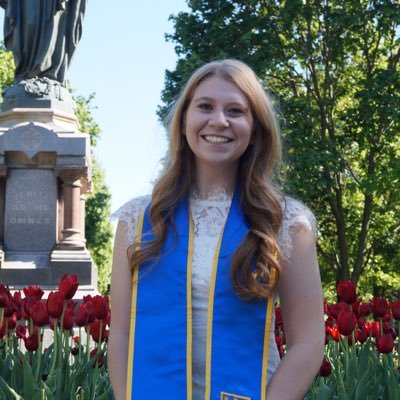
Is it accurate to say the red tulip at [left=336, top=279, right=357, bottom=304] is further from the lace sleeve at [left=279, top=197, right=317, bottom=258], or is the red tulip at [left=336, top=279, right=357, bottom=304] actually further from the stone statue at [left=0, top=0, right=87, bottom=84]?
the stone statue at [left=0, top=0, right=87, bottom=84]

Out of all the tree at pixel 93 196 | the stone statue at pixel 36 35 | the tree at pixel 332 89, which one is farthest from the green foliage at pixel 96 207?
the stone statue at pixel 36 35

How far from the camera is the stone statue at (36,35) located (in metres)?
9.44

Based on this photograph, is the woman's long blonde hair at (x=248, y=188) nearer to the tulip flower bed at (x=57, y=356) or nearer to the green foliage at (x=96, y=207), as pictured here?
the tulip flower bed at (x=57, y=356)

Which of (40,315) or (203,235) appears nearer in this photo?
(203,235)

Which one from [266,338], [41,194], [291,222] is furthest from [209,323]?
[41,194]

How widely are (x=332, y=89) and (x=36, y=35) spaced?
506 inches

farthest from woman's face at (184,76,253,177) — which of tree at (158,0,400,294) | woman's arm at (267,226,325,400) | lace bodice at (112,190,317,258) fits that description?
tree at (158,0,400,294)

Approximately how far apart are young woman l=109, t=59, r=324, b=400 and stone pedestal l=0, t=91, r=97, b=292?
252 inches

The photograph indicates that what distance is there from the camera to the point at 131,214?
2229 millimetres

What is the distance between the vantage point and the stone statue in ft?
31.0

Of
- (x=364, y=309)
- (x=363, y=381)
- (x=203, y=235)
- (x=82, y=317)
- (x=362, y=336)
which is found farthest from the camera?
(x=364, y=309)

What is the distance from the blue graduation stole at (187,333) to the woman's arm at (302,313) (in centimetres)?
6

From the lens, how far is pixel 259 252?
2002 mm

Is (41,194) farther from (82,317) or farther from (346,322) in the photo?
(346,322)
